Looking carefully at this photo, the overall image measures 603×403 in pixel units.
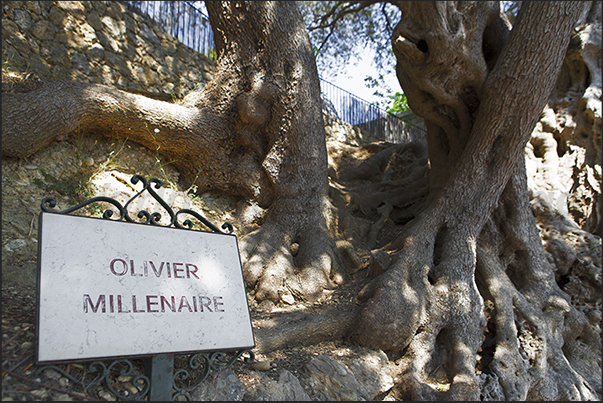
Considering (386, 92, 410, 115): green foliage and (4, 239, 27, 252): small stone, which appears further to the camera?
(386, 92, 410, 115): green foliage

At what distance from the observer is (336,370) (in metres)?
2.99

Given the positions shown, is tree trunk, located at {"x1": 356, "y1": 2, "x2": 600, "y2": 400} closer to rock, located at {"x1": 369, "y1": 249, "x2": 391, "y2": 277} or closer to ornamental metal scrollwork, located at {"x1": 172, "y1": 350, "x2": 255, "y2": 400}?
rock, located at {"x1": 369, "y1": 249, "x2": 391, "y2": 277}

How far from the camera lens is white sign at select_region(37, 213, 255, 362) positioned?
2043mm

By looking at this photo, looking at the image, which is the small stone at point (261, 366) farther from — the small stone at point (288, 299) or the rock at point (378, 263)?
the rock at point (378, 263)

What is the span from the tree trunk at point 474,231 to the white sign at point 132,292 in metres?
1.39

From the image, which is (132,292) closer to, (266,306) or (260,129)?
(266,306)

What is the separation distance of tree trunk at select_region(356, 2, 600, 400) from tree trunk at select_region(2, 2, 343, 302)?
0.91 m

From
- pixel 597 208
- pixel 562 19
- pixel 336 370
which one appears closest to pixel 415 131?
pixel 597 208

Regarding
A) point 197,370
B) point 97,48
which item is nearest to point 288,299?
point 197,370

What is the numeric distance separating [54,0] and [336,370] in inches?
224

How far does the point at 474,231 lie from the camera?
4.38 meters

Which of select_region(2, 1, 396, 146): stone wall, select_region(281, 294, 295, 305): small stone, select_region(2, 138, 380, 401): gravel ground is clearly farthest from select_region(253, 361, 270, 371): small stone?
select_region(2, 1, 396, 146): stone wall

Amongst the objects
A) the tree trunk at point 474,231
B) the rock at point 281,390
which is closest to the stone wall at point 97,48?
the tree trunk at point 474,231

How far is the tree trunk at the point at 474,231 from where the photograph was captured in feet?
11.4
